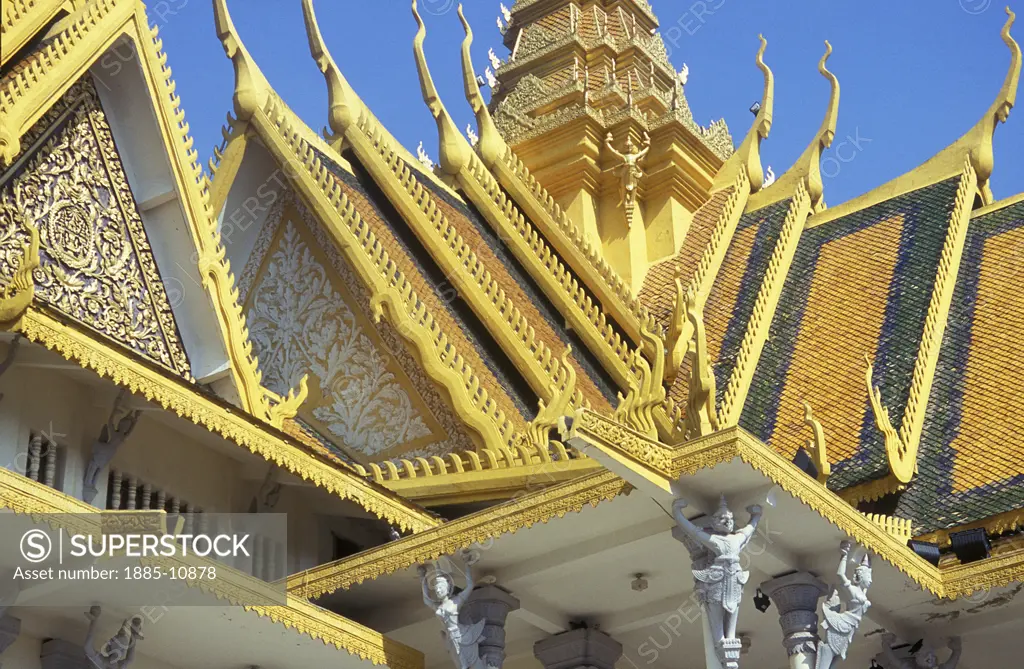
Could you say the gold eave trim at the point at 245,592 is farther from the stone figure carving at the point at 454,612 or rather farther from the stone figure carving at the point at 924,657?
the stone figure carving at the point at 924,657

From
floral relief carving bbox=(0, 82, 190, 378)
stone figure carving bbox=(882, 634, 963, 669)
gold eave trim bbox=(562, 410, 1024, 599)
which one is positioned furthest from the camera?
stone figure carving bbox=(882, 634, 963, 669)

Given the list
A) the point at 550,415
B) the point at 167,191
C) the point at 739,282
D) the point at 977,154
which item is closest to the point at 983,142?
the point at 977,154

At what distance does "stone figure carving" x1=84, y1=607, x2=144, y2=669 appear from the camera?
7.77 metres

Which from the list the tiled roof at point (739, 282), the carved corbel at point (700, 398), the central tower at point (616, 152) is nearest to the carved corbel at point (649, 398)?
the carved corbel at point (700, 398)

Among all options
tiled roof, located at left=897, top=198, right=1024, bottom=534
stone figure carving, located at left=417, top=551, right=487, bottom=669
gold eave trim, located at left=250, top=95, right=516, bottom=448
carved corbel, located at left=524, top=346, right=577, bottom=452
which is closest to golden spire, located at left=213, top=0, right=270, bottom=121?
gold eave trim, located at left=250, top=95, right=516, bottom=448

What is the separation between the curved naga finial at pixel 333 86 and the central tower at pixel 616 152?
2.90 metres

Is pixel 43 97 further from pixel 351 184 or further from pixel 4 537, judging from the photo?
pixel 351 184

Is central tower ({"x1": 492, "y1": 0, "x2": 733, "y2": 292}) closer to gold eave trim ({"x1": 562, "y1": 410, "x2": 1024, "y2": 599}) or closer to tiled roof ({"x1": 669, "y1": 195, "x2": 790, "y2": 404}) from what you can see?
tiled roof ({"x1": 669, "y1": 195, "x2": 790, "y2": 404})

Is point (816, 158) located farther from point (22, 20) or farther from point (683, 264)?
point (22, 20)

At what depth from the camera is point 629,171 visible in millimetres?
15688

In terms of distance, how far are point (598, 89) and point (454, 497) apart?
7747mm

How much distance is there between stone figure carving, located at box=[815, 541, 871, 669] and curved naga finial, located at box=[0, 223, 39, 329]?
398 cm

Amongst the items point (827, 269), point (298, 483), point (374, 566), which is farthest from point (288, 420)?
point (827, 269)

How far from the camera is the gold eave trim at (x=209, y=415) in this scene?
7.88 meters
